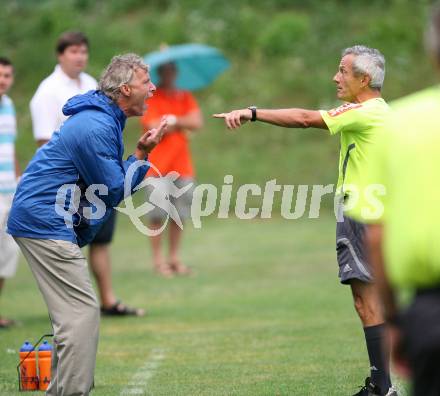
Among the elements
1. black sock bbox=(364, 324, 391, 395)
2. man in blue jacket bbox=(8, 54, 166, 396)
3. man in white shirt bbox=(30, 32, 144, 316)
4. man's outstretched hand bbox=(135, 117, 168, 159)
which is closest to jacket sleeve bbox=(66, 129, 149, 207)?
man in blue jacket bbox=(8, 54, 166, 396)

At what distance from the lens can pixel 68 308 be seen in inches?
244

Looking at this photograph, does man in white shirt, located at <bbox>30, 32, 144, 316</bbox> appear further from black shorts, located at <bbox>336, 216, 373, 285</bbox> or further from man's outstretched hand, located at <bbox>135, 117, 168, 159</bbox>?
Result: black shorts, located at <bbox>336, 216, 373, 285</bbox>

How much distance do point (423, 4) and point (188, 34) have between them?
5431 mm

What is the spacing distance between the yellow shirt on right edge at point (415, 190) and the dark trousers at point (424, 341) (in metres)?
0.08

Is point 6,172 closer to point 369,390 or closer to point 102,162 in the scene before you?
point 102,162

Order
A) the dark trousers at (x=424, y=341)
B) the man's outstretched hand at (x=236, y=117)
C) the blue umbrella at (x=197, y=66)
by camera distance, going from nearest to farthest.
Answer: the dark trousers at (x=424, y=341), the man's outstretched hand at (x=236, y=117), the blue umbrella at (x=197, y=66)

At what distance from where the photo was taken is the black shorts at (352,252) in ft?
22.1

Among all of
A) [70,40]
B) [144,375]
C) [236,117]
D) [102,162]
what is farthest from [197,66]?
[102,162]

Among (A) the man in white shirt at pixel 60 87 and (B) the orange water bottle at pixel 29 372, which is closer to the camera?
(B) the orange water bottle at pixel 29 372

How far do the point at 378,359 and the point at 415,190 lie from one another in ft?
10.0

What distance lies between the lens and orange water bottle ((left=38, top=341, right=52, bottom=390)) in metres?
7.37

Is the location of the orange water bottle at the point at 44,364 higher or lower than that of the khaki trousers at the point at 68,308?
lower

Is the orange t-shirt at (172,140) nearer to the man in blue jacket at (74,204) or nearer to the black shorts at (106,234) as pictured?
the black shorts at (106,234)

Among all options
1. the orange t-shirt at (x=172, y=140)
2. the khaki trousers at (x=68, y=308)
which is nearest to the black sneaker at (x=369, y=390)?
the khaki trousers at (x=68, y=308)
